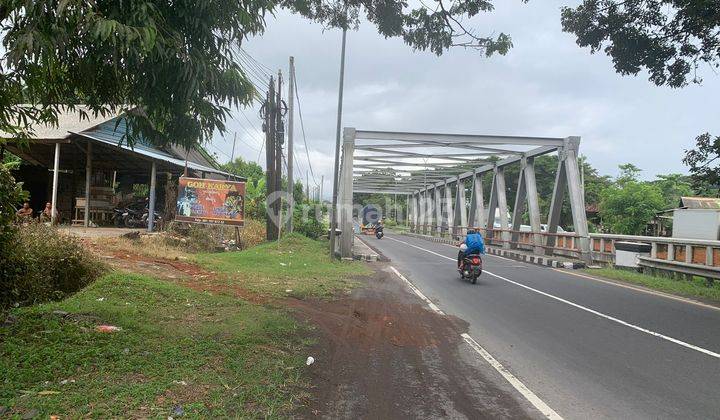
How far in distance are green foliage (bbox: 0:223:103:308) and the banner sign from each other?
314 inches

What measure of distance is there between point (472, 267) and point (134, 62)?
403 inches

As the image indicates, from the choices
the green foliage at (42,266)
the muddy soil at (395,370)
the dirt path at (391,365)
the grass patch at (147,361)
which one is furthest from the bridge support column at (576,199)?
the green foliage at (42,266)

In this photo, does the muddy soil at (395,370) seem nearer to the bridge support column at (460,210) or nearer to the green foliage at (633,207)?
the green foliage at (633,207)

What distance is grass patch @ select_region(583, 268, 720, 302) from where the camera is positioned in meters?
11.6

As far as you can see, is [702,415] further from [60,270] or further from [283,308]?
[60,270]

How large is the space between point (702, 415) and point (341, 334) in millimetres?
3955

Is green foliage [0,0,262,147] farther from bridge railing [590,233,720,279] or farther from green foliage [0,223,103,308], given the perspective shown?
bridge railing [590,233,720,279]

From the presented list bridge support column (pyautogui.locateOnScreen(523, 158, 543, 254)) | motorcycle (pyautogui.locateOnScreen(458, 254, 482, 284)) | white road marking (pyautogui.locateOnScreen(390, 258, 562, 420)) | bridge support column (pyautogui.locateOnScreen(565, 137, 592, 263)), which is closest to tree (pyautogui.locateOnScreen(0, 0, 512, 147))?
white road marking (pyautogui.locateOnScreen(390, 258, 562, 420))

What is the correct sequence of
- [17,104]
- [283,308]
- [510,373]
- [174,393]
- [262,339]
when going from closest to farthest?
[174,393] < [17,104] < [510,373] < [262,339] < [283,308]

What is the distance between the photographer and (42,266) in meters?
7.89

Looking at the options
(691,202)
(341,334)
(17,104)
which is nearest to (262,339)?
(341,334)

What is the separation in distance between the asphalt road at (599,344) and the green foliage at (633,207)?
792 inches

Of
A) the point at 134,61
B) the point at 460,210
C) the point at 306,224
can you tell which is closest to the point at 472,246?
the point at 134,61

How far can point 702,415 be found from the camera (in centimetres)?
425
